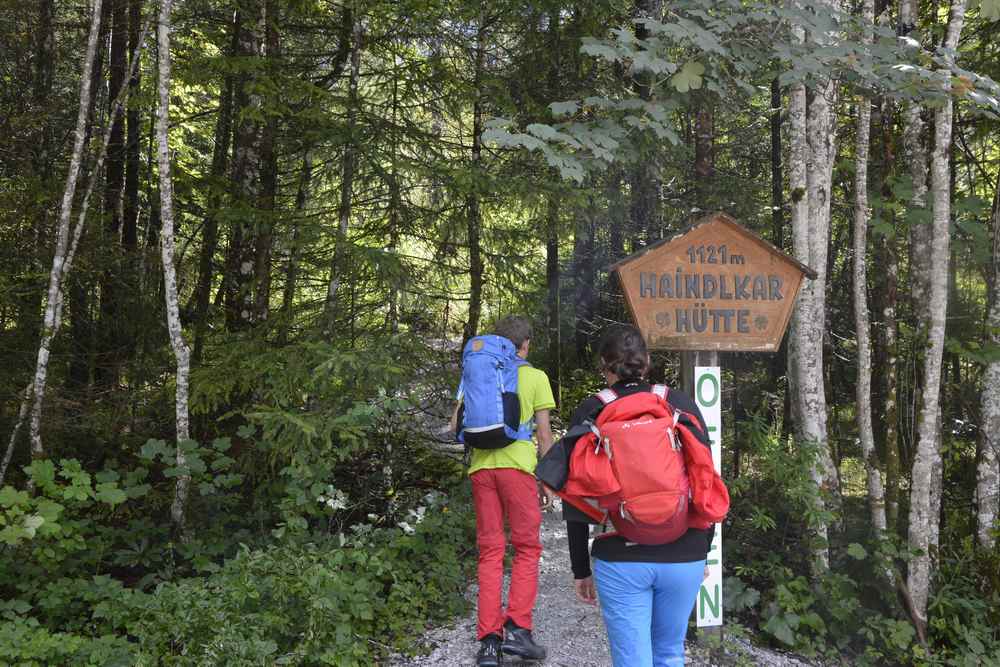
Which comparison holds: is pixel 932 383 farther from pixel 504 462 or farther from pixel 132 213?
pixel 132 213

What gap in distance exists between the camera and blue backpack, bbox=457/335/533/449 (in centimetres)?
439

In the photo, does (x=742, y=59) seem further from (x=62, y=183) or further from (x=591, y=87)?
(x=62, y=183)

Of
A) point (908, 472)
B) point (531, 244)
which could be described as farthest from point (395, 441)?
point (908, 472)

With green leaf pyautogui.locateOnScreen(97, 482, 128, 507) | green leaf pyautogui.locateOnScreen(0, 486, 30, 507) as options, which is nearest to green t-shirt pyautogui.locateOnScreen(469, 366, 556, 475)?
green leaf pyautogui.locateOnScreen(97, 482, 128, 507)

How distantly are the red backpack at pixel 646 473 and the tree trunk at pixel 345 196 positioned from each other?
12.9 ft

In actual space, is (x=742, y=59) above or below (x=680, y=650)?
above

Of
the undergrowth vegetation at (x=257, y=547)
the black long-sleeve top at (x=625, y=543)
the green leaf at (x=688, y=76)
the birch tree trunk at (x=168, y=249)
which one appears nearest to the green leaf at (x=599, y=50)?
the green leaf at (x=688, y=76)

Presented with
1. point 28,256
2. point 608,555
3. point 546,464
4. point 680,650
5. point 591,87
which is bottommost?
point 680,650

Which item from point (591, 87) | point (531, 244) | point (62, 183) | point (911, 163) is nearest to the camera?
point (911, 163)

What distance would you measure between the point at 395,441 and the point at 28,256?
13.0ft

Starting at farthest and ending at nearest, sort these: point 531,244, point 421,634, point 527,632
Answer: point 531,244
point 421,634
point 527,632

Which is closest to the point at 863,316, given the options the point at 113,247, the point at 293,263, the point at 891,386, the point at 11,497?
the point at 891,386

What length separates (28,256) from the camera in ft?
22.0

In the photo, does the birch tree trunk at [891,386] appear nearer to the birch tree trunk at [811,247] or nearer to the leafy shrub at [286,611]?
the birch tree trunk at [811,247]
